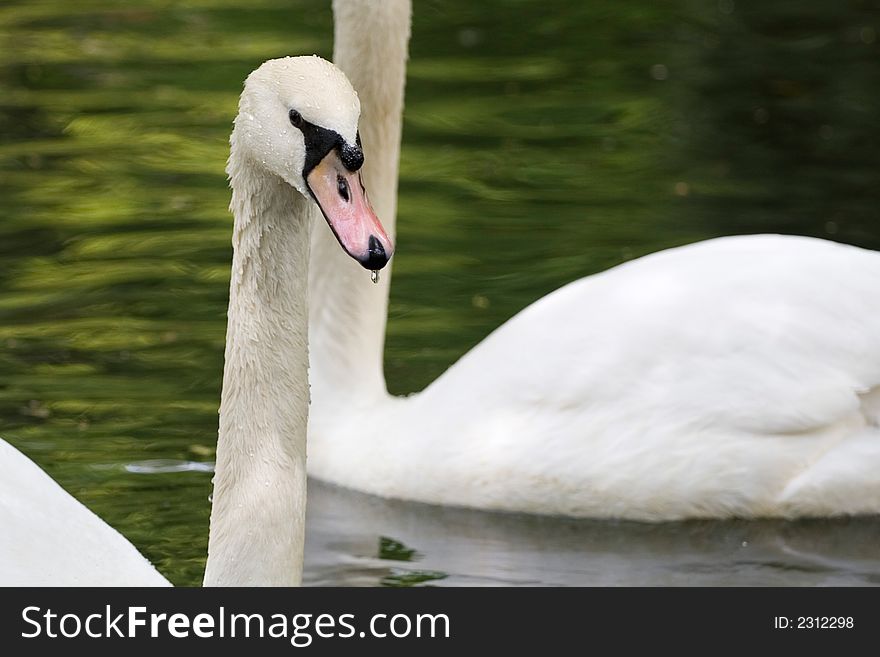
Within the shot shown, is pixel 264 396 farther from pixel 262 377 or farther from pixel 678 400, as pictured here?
pixel 678 400

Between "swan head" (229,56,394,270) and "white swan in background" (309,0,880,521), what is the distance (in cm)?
237

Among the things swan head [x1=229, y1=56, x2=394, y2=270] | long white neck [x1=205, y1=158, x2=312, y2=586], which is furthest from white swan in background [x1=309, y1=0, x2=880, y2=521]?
swan head [x1=229, y1=56, x2=394, y2=270]

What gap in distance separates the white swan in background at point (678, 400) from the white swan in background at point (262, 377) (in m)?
2.08

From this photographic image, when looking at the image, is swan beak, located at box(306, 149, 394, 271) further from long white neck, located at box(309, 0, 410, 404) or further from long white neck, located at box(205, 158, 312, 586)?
long white neck, located at box(309, 0, 410, 404)

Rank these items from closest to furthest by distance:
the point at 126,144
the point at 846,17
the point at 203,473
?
the point at 203,473
the point at 126,144
the point at 846,17

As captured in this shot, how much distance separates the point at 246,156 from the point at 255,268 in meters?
0.27

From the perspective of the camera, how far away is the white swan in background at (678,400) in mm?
6609

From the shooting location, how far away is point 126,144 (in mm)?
11609

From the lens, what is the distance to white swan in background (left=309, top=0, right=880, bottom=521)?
21.7 ft

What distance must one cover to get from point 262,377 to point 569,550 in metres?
2.11

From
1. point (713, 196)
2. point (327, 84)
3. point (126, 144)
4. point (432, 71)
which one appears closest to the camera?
point (327, 84)

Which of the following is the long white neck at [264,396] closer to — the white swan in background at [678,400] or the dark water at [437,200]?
the dark water at [437,200]

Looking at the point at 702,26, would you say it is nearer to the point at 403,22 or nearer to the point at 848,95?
the point at 848,95
